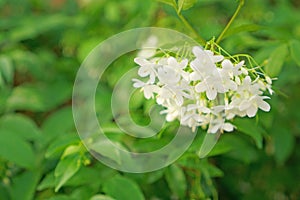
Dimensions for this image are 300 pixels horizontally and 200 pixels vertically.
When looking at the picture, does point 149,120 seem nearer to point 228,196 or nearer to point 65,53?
point 228,196

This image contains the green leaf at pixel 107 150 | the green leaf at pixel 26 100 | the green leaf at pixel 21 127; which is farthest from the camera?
the green leaf at pixel 26 100

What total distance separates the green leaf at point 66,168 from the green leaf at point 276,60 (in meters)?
0.39

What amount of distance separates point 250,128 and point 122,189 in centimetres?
27

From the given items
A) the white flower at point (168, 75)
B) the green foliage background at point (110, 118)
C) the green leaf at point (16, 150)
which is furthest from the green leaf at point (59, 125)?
the white flower at point (168, 75)

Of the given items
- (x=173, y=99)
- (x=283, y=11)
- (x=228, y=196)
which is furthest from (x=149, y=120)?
(x=283, y=11)

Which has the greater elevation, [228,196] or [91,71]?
[91,71]

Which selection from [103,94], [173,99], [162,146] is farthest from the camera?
[103,94]

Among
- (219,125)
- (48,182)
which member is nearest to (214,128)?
(219,125)

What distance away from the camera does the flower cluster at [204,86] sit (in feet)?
2.59

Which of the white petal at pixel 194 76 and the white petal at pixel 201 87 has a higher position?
the white petal at pixel 194 76

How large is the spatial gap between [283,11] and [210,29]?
11.4 inches

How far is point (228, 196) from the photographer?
4.84 feet

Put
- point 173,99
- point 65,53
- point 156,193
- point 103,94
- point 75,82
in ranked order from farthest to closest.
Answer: point 65,53 < point 75,82 < point 103,94 < point 156,193 < point 173,99

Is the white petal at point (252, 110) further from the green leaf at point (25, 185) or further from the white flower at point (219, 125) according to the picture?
the green leaf at point (25, 185)
